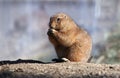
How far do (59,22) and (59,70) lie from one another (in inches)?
27.9

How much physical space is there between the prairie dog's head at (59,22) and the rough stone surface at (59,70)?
0.42m

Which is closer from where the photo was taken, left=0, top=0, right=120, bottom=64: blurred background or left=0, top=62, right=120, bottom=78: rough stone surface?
left=0, top=62, right=120, bottom=78: rough stone surface

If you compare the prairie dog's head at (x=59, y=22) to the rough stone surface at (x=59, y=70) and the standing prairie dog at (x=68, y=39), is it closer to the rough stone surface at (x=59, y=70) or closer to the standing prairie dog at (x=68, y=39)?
the standing prairie dog at (x=68, y=39)

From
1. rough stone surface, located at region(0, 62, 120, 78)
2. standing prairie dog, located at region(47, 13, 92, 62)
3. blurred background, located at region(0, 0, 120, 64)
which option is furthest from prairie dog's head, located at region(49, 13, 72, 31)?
blurred background, located at region(0, 0, 120, 64)

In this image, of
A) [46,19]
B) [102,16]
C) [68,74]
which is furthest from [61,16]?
[102,16]

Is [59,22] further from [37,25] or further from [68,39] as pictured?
[37,25]

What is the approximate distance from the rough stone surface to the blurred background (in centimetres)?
343

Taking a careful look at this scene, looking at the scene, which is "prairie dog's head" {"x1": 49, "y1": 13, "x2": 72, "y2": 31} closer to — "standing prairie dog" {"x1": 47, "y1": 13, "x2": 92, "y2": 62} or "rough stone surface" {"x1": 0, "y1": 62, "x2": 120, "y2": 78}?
"standing prairie dog" {"x1": 47, "y1": 13, "x2": 92, "y2": 62}

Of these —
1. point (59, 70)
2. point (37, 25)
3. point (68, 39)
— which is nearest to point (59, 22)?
point (68, 39)

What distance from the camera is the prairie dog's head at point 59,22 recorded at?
6.27 meters

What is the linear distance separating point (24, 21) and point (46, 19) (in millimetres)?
609

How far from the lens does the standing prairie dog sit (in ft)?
20.6

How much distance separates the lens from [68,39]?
249 inches

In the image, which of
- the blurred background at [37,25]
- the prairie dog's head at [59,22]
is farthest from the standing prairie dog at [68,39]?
the blurred background at [37,25]
